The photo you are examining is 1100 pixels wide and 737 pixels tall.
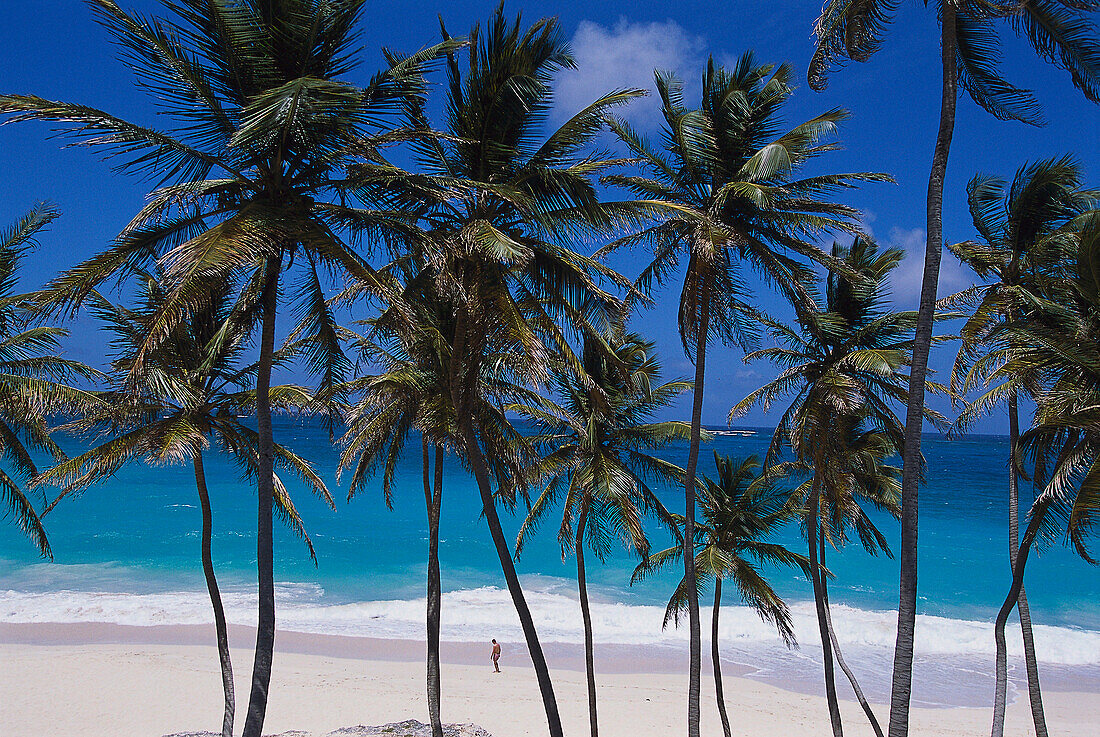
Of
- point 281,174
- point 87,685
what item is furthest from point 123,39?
point 87,685

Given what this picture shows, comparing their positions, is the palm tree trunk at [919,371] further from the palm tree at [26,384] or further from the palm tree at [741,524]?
the palm tree at [26,384]

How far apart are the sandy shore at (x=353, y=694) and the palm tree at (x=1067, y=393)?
9596 millimetres

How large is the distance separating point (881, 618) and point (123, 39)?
29.6 meters

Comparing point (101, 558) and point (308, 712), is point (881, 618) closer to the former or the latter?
point (308, 712)

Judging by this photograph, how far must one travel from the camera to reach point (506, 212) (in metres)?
9.09

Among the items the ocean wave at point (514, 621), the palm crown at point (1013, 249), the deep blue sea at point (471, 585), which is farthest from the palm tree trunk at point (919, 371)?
the ocean wave at point (514, 621)

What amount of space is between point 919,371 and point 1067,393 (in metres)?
2.83

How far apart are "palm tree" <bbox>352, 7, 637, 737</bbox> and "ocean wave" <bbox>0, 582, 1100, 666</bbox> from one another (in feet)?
54.1

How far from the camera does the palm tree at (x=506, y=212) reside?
8078 millimetres

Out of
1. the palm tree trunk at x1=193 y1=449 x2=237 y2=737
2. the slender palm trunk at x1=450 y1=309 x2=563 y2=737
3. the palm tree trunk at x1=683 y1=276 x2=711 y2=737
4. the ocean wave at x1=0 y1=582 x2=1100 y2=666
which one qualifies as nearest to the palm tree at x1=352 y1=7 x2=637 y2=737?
the slender palm trunk at x1=450 y1=309 x2=563 y2=737

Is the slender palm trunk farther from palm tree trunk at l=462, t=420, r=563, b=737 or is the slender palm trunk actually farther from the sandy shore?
the sandy shore

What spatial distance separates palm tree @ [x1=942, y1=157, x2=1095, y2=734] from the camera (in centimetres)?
1072

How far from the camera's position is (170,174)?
23.6ft

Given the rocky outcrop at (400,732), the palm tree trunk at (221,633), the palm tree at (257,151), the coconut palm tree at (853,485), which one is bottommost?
the rocky outcrop at (400,732)
